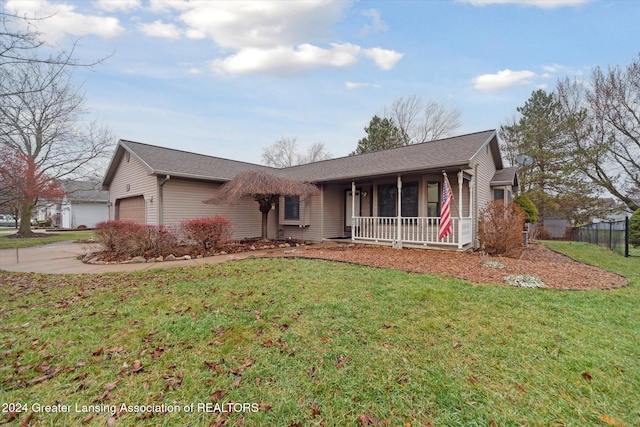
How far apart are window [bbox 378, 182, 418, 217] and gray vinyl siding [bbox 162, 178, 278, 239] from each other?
17.1ft

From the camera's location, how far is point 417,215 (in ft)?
33.5

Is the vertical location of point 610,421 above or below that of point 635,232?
below

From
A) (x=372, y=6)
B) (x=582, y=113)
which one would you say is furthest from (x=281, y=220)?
(x=582, y=113)

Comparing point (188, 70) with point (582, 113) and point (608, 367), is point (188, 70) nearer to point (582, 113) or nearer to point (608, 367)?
point (608, 367)

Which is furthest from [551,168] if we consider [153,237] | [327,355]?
[153,237]

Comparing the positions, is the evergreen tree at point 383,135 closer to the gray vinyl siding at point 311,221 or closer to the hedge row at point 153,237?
the gray vinyl siding at point 311,221

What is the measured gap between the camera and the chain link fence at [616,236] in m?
10.5

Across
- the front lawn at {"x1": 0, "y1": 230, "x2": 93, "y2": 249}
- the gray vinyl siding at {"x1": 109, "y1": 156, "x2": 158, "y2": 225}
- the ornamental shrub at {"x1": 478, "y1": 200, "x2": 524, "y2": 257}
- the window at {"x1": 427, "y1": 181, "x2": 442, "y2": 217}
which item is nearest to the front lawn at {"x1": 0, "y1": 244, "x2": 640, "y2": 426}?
the ornamental shrub at {"x1": 478, "y1": 200, "x2": 524, "y2": 257}

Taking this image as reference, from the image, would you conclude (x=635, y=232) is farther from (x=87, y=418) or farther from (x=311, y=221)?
(x=87, y=418)

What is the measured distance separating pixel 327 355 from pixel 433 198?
8613mm

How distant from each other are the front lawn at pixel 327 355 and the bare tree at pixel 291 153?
101 ft

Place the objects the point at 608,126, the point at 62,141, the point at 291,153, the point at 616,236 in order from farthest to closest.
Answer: the point at 291,153 < the point at 608,126 < the point at 62,141 < the point at 616,236

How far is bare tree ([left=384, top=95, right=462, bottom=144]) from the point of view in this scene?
24.6m

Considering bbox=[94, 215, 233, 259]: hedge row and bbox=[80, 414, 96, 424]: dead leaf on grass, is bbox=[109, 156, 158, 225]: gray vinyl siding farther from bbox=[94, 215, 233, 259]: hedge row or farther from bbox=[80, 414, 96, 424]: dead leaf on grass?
bbox=[80, 414, 96, 424]: dead leaf on grass
